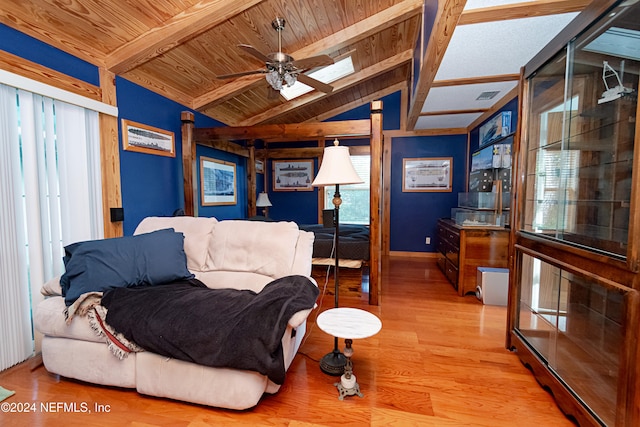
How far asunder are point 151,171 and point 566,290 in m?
3.71

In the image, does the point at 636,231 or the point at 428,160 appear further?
the point at 428,160

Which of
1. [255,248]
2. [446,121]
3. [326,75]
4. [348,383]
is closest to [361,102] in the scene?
[326,75]

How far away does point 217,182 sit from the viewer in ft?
14.0

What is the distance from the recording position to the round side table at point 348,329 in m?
1.46

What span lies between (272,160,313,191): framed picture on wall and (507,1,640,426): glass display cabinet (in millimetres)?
4158

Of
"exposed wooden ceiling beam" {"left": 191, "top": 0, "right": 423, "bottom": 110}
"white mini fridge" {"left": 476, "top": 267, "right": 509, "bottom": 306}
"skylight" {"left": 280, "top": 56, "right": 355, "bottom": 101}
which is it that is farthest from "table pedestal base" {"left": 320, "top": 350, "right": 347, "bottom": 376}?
"skylight" {"left": 280, "top": 56, "right": 355, "bottom": 101}

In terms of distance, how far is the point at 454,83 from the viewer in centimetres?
284

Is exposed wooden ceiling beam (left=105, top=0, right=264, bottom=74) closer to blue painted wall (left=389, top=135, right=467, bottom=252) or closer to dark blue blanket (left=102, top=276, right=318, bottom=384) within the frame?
dark blue blanket (left=102, top=276, right=318, bottom=384)

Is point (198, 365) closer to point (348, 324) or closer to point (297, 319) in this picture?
point (297, 319)

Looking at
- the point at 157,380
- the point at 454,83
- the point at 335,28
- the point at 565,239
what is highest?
the point at 335,28

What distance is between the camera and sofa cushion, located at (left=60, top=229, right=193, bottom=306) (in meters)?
1.68

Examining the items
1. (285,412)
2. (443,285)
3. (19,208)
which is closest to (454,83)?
(443,285)

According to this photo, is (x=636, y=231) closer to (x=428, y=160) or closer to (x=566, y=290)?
(x=566, y=290)

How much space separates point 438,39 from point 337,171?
1283 millimetres
